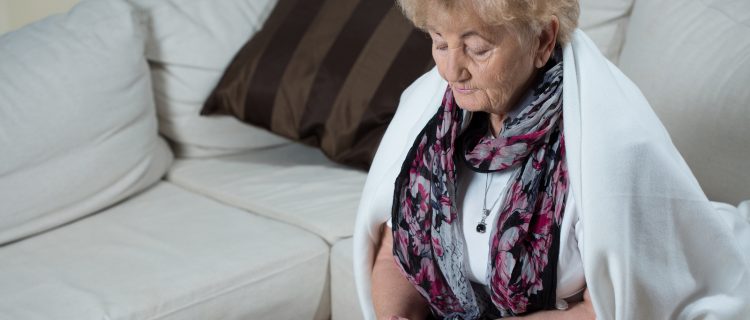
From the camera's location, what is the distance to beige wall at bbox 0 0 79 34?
307 centimetres

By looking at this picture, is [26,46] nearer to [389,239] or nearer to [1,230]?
[1,230]

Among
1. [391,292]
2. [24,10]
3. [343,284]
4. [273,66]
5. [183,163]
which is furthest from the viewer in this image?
[24,10]

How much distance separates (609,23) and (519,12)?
0.97 meters

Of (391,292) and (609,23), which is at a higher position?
(609,23)

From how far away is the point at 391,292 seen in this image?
1.54 meters

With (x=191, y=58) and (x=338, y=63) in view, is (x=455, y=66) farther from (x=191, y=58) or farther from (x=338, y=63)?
(x=191, y=58)

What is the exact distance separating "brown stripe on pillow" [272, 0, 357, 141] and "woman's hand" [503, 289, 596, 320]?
1.05 m

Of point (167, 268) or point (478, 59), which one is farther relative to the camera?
point (167, 268)

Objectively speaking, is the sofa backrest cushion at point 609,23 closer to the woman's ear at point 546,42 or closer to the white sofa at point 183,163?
the white sofa at point 183,163

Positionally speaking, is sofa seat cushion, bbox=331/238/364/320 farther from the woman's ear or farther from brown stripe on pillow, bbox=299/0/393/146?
the woman's ear

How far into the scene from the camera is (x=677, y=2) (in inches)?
78.0

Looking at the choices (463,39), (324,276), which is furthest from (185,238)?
(463,39)

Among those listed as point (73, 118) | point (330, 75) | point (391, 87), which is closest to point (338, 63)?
point (330, 75)

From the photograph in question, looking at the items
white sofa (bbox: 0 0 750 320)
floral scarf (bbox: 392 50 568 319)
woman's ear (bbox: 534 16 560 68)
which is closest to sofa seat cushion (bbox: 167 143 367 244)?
white sofa (bbox: 0 0 750 320)
